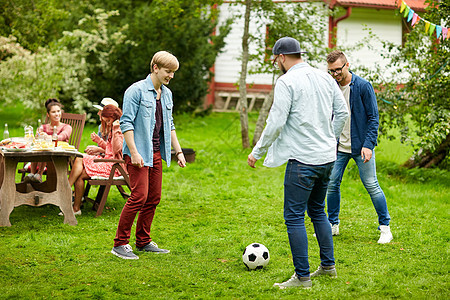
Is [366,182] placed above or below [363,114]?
below

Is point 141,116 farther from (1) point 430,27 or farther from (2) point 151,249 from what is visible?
(1) point 430,27

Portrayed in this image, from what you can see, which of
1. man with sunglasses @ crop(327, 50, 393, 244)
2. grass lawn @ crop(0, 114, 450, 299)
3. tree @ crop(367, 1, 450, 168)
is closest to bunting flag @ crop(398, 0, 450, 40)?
tree @ crop(367, 1, 450, 168)

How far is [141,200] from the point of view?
16.4 feet

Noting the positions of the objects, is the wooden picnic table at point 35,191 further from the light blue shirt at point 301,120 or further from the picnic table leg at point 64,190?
the light blue shirt at point 301,120

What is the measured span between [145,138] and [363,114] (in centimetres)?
205

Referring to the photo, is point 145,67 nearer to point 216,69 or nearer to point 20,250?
point 216,69

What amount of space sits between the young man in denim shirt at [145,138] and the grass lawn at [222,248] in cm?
38

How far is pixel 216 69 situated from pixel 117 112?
43.8 ft

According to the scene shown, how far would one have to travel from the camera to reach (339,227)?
643cm

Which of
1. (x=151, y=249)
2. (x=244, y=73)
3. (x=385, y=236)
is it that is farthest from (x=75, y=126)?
(x=244, y=73)

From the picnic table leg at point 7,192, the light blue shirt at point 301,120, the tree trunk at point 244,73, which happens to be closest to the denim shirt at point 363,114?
the light blue shirt at point 301,120

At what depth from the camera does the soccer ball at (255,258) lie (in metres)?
4.78

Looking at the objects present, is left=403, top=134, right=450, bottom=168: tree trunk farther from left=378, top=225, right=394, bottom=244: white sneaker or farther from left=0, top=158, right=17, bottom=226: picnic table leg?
left=0, top=158, right=17, bottom=226: picnic table leg

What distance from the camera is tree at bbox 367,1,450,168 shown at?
8.50m
